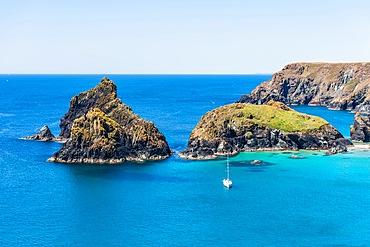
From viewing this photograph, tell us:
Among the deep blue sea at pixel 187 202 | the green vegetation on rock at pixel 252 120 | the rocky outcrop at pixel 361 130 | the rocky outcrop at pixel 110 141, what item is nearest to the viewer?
the deep blue sea at pixel 187 202

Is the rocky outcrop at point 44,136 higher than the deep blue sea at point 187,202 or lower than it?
higher

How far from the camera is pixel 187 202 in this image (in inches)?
4417

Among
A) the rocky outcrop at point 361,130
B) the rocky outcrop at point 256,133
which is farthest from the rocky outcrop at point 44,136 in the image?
the rocky outcrop at point 361,130

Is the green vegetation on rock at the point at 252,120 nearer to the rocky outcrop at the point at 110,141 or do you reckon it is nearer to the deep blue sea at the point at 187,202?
the deep blue sea at the point at 187,202

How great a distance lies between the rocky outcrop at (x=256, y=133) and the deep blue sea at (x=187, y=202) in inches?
270

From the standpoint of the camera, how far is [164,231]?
9494 cm

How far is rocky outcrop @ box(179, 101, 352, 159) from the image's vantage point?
16093 cm

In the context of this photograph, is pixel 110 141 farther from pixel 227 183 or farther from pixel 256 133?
pixel 256 133

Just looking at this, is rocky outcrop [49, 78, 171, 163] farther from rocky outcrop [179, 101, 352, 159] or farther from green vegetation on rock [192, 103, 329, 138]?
green vegetation on rock [192, 103, 329, 138]

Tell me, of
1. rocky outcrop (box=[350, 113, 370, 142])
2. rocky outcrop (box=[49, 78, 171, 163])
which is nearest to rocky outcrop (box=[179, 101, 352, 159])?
rocky outcrop (box=[49, 78, 171, 163])

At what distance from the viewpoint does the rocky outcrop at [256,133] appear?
161 meters

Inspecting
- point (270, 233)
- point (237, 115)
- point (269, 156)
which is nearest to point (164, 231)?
point (270, 233)

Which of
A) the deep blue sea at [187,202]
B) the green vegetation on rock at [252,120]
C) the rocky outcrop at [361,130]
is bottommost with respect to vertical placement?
Result: the deep blue sea at [187,202]

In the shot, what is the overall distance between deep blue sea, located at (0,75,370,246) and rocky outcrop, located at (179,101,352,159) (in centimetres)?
685
